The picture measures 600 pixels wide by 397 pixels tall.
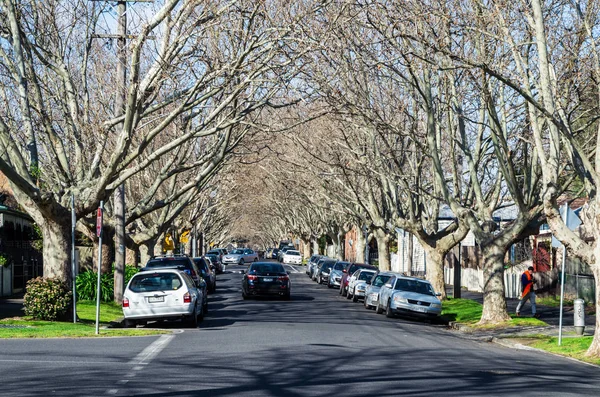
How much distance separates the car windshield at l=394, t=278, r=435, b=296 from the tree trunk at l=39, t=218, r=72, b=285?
1152cm

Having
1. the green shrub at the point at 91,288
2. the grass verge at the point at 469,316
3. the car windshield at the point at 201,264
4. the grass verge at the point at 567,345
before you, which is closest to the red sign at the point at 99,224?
the grass verge at the point at 567,345

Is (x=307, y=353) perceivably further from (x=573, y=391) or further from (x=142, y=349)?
(x=573, y=391)

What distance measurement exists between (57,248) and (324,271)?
101 feet

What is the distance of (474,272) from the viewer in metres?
47.8

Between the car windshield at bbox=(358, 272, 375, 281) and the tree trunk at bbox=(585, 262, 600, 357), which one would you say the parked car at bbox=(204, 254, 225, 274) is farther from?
the tree trunk at bbox=(585, 262, 600, 357)

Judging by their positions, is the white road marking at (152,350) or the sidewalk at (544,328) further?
the sidewalk at (544,328)

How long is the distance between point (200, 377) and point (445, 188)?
15816 millimetres

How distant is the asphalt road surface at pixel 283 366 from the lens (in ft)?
38.5

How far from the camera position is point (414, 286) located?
2995 centimetres

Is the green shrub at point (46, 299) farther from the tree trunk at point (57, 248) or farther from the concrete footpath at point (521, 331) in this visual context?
the concrete footpath at point (521, 331)

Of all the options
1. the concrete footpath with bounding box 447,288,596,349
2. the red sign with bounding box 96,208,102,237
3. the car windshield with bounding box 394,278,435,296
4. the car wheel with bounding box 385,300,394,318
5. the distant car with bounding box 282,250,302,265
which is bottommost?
the concrete footpath with bounding box 447,288,596,349

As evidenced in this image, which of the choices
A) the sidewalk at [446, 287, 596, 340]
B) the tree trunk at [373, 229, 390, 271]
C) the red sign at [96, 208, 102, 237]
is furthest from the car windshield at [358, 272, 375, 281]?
the red sign at [96, 208, 102, 237]

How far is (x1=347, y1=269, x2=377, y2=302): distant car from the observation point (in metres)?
37.4

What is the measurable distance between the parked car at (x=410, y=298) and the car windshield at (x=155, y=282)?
883 cm
